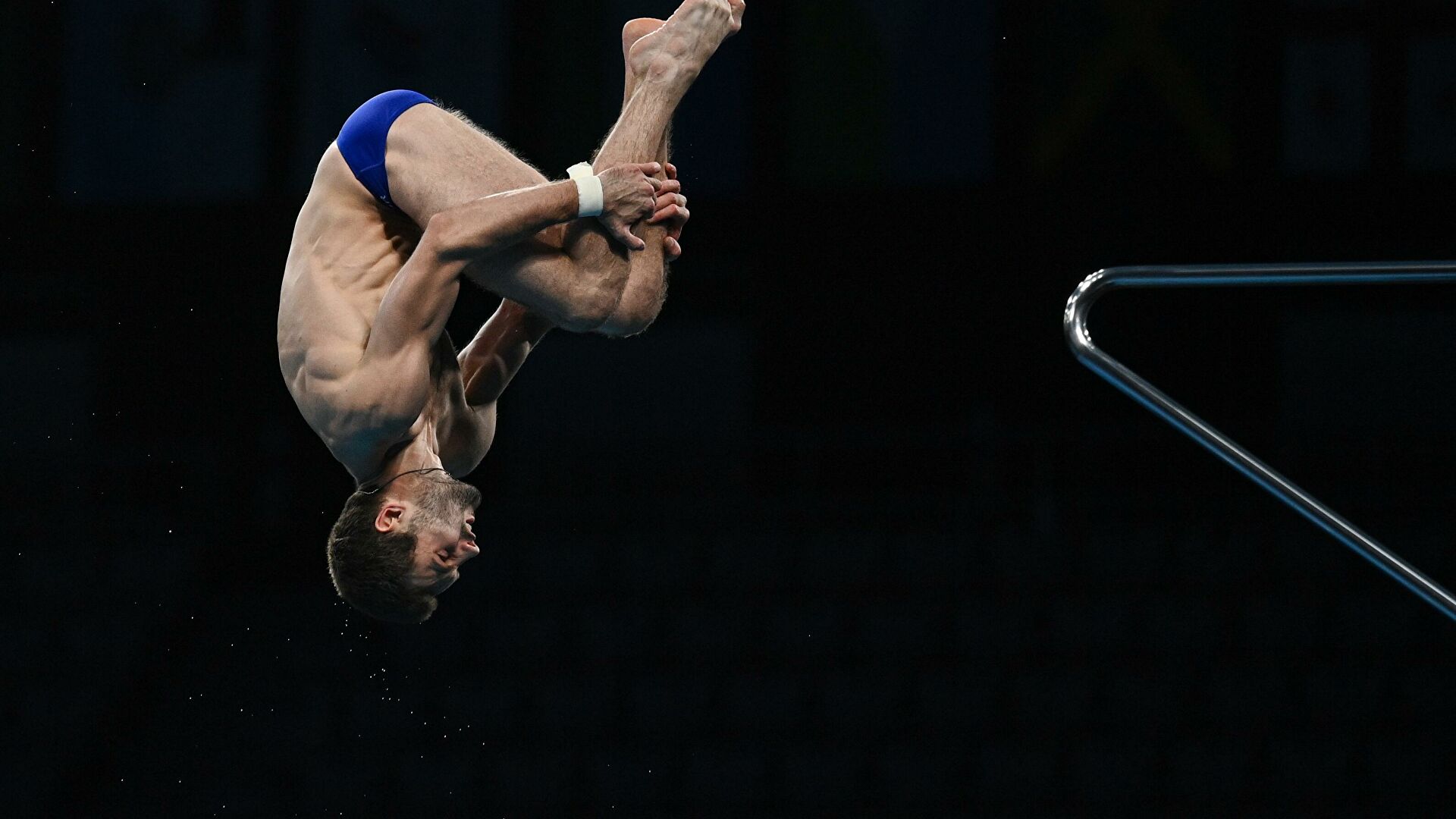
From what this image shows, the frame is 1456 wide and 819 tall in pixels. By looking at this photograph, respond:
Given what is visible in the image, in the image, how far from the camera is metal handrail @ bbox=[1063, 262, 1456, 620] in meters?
1.96

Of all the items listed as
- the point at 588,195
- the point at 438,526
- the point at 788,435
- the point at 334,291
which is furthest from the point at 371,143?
the point at 788,435

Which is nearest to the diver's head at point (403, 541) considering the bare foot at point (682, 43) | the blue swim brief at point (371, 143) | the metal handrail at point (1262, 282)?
the blue swim brief at point (371, 143)

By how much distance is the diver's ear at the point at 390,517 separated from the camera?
3.23 metres

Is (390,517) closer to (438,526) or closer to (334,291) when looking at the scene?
(438,526)

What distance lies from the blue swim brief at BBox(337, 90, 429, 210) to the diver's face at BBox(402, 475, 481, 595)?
604 millimetres

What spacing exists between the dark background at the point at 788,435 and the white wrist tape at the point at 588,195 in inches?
144

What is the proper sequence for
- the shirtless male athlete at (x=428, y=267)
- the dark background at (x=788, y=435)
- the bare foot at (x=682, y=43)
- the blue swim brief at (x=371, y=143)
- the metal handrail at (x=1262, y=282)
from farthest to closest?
the dark background at (x=788, y=435), the bare foot at (x=682, y=43), the blue swim brief at (x=371, y=143), the shirtless male athlete at (x=428, y=267), the metal handrail at (x=1262, y=282)

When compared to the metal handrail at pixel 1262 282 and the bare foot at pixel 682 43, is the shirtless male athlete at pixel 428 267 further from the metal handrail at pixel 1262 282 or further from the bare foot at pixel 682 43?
the metal handrail at pixel 1262 282

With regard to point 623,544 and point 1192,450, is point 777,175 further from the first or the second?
point 1192,450

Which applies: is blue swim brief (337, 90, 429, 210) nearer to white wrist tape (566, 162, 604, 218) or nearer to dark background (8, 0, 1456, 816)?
white wrist tape (566, 162, 604, 218)

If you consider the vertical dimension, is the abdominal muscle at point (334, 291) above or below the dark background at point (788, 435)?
above

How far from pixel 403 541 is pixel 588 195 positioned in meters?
0.83

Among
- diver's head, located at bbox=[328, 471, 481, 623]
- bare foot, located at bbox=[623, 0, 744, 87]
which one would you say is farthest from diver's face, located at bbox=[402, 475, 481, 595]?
bare foot, located at bbox=[623, 0, 744, 87]

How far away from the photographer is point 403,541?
3242 mm
